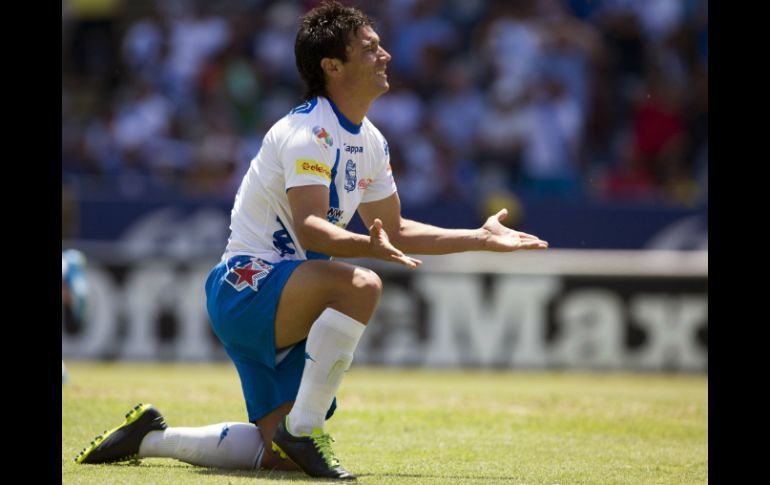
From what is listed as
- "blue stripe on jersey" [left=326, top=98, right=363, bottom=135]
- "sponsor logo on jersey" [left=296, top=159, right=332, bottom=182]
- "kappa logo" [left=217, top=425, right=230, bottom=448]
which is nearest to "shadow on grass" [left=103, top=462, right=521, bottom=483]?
"kappa logo" [left=217, top=425, right=230, bottom=448]

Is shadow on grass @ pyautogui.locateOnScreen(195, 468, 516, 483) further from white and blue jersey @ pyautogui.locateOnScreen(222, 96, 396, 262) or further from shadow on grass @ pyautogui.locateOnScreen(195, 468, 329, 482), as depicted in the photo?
white and blue jersey @ pyautogui.locateOnScreen(222, 96, 396, 262)

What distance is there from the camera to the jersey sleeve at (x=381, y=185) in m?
6.49

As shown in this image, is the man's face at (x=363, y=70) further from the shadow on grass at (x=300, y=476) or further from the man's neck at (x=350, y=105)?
the shadow on grass at (x=300, y=476)

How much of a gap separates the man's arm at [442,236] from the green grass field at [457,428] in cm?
114

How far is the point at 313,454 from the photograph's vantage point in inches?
222

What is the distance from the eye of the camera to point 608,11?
677 inches

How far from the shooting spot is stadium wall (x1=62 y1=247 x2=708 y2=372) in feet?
43.5

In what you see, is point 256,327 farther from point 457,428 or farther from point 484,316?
point 484,316

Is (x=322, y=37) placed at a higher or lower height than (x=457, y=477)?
higher

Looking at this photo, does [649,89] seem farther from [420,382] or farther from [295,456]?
[295,456]

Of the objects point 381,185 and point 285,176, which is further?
point 381,185

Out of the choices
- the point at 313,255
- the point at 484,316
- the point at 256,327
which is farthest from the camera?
the point at 484,316

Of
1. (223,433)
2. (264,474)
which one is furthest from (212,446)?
(264,474)

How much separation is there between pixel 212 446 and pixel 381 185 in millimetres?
1662
